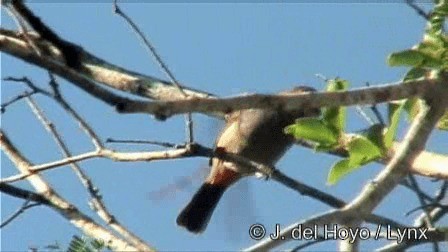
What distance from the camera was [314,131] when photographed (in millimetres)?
2816

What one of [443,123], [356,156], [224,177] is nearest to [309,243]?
[356,156]

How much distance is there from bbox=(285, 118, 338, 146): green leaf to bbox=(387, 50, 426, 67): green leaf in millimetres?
371

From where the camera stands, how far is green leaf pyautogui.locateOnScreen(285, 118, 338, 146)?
2.79m

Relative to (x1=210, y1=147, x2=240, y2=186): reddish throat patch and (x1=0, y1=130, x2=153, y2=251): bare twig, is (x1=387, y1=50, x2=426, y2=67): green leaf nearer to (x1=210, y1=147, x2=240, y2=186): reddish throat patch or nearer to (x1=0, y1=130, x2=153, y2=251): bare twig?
(x1=0, y1=130, x2=153, y2=251): bare twig

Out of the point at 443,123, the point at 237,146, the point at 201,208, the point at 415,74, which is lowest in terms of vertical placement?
the point at 415,74

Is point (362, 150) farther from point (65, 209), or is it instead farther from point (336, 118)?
point (65, 209)

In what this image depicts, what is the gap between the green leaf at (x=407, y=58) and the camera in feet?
8.19

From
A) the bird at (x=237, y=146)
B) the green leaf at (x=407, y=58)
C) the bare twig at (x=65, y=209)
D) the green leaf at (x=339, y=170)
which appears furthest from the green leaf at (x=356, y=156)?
the bird at (x=237, y=146)

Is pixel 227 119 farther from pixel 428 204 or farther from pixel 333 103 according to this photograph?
pixel 333 103

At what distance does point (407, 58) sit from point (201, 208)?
2.59 m

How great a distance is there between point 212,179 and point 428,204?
2102mm

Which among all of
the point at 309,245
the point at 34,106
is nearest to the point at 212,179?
the point at 34,106

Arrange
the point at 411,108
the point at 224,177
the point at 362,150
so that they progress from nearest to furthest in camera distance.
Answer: the point at 362,150 → the point at 411,108 → the point at 224,177

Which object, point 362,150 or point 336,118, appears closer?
point 362,150
